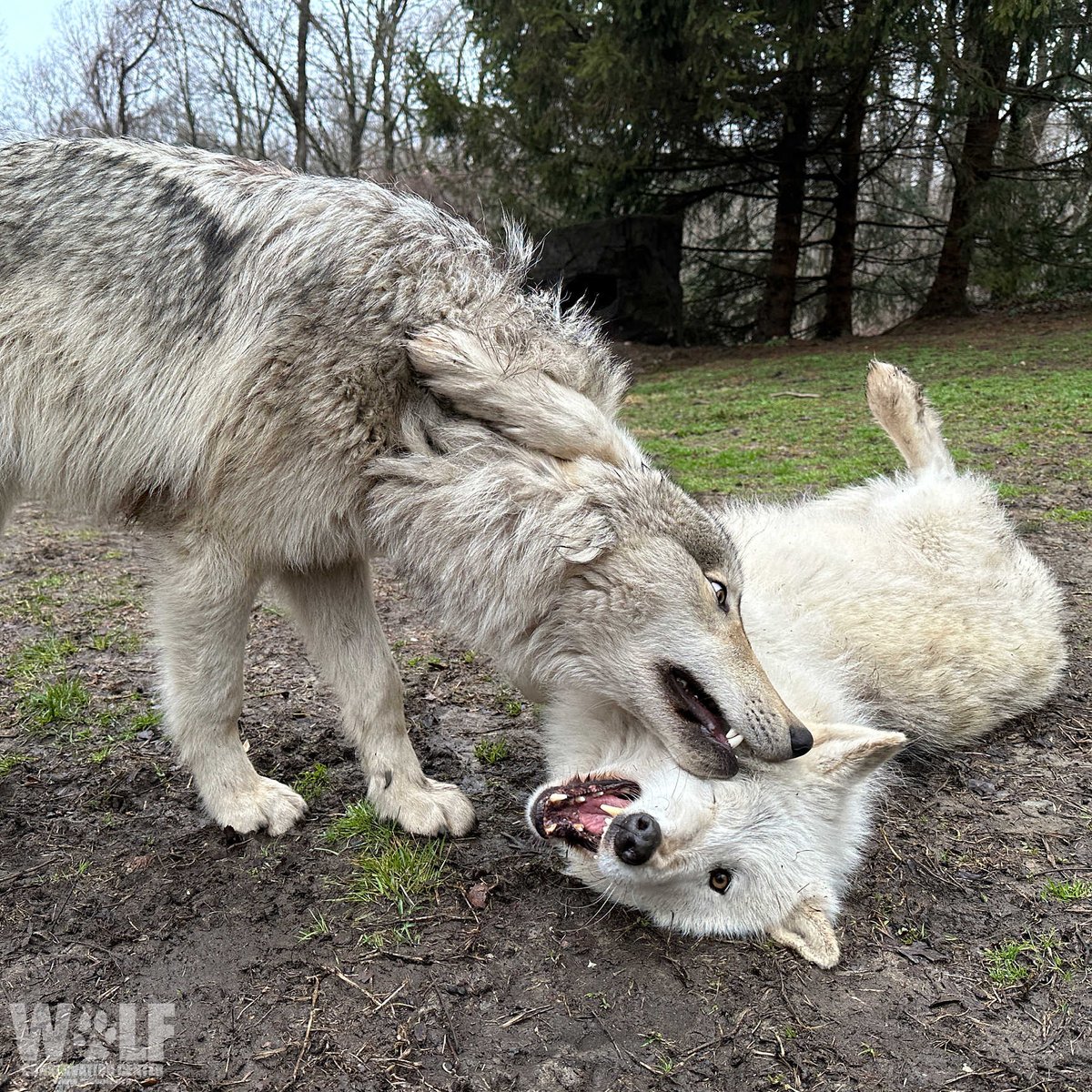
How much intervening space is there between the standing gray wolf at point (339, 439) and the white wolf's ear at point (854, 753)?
1.02 ft

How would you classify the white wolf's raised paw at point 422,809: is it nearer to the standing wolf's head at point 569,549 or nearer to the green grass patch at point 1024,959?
the standing wolf's head at point 569,549

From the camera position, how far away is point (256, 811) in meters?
2.99

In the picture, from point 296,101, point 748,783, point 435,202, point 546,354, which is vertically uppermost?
point 296,101

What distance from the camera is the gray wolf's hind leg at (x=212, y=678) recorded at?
2676 millimetres

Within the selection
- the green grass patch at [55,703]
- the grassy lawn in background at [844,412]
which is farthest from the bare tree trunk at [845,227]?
the green grass patch at [55,703]

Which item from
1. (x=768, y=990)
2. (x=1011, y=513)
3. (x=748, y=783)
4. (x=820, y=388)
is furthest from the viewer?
(x=820, y=388)

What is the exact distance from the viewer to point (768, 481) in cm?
736

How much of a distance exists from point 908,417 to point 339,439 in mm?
3480

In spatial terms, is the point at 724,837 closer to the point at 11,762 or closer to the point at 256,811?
the point at 256,811

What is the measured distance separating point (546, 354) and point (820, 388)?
10.4m

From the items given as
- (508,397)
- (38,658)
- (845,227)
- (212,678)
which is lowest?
(38,658)

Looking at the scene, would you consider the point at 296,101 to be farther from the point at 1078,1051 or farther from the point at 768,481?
the point at 1078,1051

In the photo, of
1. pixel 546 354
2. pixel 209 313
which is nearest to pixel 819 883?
pixel 546 354

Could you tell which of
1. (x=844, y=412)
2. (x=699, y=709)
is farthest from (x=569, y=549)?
(x=844, y=412)
